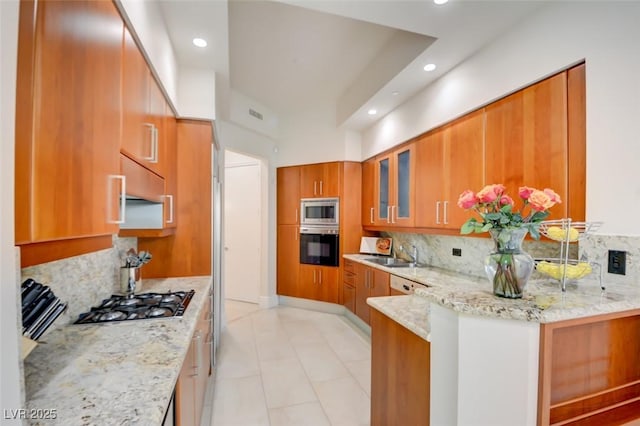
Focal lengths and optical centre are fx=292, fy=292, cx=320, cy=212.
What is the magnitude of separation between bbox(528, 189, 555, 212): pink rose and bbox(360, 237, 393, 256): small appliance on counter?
117 inches

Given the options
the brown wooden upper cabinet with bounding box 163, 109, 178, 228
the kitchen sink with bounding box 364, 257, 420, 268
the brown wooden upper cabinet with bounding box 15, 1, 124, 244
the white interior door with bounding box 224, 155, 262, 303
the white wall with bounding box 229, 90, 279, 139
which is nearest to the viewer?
the brown wooden upper cabinet with bounding box 15, 1, 124, 244

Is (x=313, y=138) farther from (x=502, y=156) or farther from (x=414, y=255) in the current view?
(x=502, y=156)

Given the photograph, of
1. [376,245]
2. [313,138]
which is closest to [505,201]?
[376,245]

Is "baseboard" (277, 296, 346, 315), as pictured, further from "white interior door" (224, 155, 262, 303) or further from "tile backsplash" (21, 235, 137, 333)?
"tile backsplash" (21, 235, 137, 333)

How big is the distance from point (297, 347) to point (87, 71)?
10.5 feet

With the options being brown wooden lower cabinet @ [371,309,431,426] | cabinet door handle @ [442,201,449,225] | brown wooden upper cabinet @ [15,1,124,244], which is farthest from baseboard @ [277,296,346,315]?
brown wooden upper cabinet @ [15,1,124,244]

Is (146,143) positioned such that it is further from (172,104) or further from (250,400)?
(250,400)

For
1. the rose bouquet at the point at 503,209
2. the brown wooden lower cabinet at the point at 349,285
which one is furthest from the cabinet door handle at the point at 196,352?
the brown wooden lower cabinet at the point at 349,285

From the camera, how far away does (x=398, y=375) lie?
1.56 m

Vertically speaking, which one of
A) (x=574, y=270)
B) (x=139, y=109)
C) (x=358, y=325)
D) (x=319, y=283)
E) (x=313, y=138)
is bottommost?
(x=358, y=325)

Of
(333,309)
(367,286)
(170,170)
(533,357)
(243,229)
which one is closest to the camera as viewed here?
(533,357)

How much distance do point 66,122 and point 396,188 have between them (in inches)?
124

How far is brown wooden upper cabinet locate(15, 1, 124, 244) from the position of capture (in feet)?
2.12

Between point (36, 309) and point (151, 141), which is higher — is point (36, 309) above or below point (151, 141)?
below
